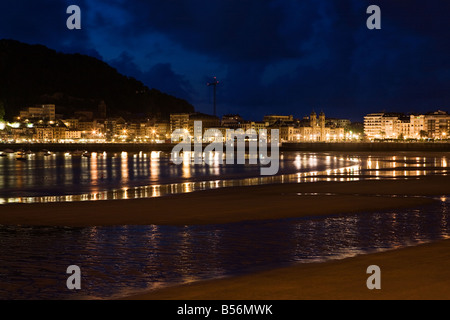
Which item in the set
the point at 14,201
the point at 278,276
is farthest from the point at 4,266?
the point at 14,201

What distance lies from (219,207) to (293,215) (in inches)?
117

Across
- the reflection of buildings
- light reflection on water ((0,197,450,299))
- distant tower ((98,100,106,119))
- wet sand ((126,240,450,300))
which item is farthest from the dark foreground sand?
distant tower ((98,100,106,119))

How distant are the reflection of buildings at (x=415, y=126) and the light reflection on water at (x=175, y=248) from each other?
164m

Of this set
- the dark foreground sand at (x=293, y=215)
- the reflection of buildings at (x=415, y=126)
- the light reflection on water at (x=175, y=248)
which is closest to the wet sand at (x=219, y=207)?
the dark foreground sand at (x=293, y=215)

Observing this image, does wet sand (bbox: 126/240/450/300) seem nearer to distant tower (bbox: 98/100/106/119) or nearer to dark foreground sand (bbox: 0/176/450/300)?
dark foreground sand (bbox: 0/176/450/300)

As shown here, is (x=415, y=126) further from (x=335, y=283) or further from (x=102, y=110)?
(x=335, y=283)

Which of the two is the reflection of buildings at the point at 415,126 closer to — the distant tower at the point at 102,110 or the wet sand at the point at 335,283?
the distant tower at the point at 102,110

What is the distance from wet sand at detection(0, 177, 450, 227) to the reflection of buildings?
155084 mm

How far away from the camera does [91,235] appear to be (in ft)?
42.5

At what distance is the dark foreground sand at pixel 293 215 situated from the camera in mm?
7703

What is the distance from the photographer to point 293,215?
53.4 feet

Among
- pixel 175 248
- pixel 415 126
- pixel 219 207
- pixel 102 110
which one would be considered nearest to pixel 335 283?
pixel 175 248
